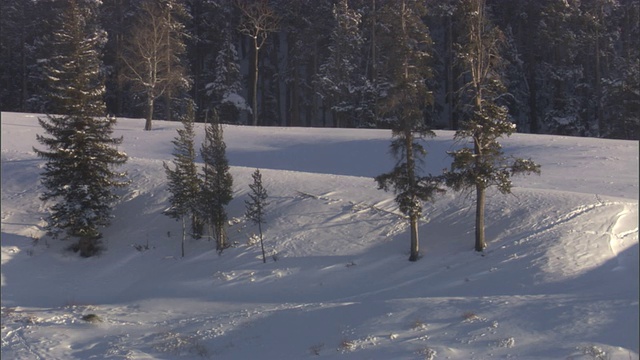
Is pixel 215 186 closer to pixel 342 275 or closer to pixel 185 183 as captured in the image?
pixel 185 183

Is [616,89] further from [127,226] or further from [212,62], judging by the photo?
[212,62]

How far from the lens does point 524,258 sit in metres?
20.1

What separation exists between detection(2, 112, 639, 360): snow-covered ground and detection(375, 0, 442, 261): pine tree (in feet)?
6.66

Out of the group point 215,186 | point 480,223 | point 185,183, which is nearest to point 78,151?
point 185,183

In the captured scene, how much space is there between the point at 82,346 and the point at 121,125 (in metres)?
27.1

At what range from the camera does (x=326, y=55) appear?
5588 centimetres

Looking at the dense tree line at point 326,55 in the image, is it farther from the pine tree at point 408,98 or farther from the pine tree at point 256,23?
the pine tree at point 408,98

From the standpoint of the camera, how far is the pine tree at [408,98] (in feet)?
67.5

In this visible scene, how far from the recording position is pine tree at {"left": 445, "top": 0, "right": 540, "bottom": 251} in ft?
67.5

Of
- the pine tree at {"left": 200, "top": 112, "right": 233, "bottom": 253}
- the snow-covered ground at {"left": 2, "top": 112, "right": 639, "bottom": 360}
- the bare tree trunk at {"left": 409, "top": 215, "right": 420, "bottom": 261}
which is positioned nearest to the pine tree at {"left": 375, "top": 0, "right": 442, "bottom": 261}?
the bare tree trunk at {"left": 409, "top": 215, "right": 420, "bottom": 261}

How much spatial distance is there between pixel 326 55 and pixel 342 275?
1474 inches

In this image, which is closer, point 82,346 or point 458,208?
point 82,346

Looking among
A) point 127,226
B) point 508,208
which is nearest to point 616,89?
point 508,208

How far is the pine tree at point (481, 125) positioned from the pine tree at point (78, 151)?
452 inches
